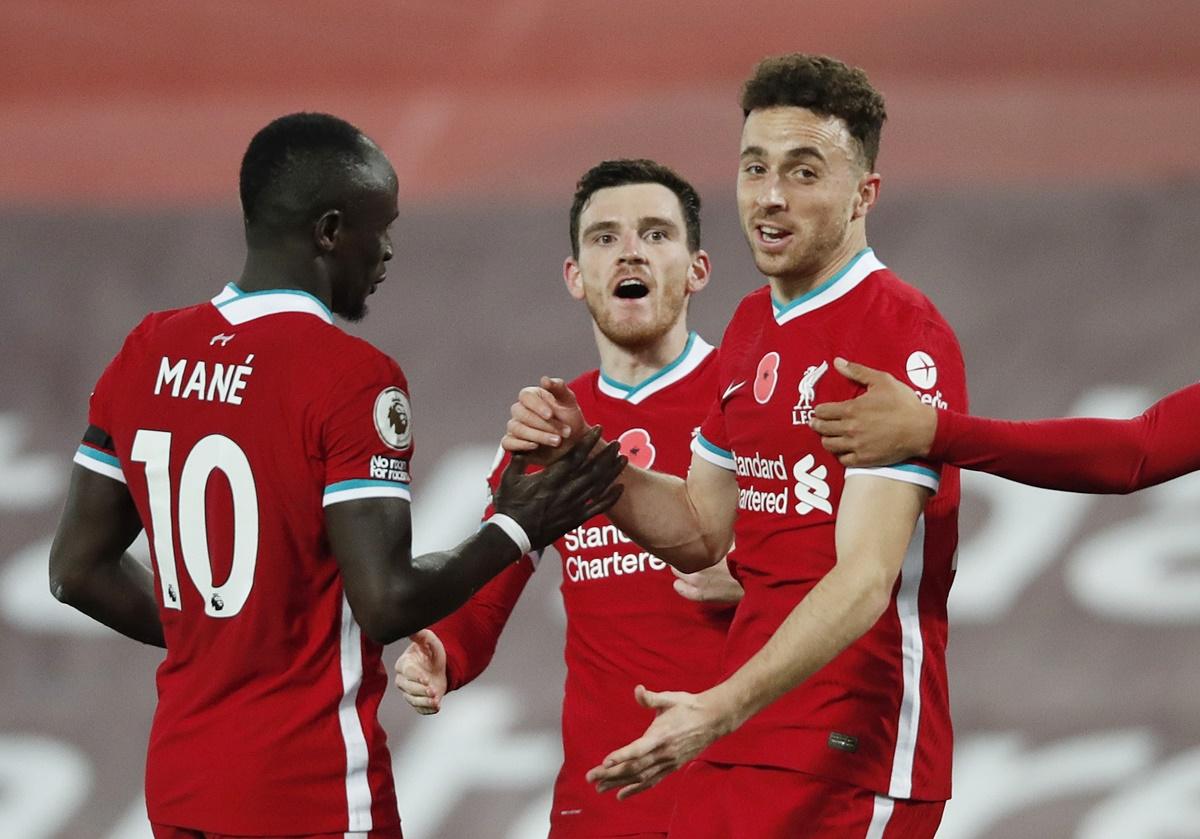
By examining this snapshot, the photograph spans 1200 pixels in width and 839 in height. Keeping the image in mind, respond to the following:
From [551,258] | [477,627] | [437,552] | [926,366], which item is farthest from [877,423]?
[551,258]

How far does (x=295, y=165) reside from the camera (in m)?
2.71

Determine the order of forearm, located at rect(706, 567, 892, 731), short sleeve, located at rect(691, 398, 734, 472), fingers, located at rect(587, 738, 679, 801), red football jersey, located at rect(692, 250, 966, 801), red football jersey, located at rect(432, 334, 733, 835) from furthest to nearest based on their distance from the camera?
red football jersey, located at rect(432, 334, 733, 835) → short sleeve, located at rect(691, 398, 734, 472) → red football jersey, located at rect(692, 250, 966, 801) → forearm, located at rect(706, 567, 892, 731) → fingers, located at rect(587, 738, 679, 801)

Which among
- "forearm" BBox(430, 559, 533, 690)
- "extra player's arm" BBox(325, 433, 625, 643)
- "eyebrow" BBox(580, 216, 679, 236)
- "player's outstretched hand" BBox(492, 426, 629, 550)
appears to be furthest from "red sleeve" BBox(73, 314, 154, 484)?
"eyebrow" BBox(580, 216, 679, 236)

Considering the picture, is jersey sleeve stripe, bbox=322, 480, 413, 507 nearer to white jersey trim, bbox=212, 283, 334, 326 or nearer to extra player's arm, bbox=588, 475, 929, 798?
Answer: white jersey trim, bbox=212, 283, 334, 326

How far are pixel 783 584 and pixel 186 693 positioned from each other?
3.58 ft

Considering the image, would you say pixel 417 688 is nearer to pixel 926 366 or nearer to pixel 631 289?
pixel 631 289

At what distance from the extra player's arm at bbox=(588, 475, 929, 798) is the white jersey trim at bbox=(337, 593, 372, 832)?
41cm

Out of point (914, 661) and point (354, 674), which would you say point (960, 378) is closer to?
point (914, 661)

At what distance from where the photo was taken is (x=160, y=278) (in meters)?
5.92

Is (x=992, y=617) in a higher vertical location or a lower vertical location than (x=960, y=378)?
lower

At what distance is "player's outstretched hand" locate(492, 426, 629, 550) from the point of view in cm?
287

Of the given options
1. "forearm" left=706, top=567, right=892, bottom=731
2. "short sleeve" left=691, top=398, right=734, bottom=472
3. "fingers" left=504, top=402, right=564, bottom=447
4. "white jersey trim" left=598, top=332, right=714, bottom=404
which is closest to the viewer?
"forearm" left=706, top=567, right=892, bottom=731

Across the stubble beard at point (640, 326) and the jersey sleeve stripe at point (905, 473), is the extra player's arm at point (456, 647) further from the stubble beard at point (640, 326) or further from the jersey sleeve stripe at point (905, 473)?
the jersey sleeve stripe at point (905, 473)

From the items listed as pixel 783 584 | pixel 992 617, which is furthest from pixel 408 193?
pixel 783 584
